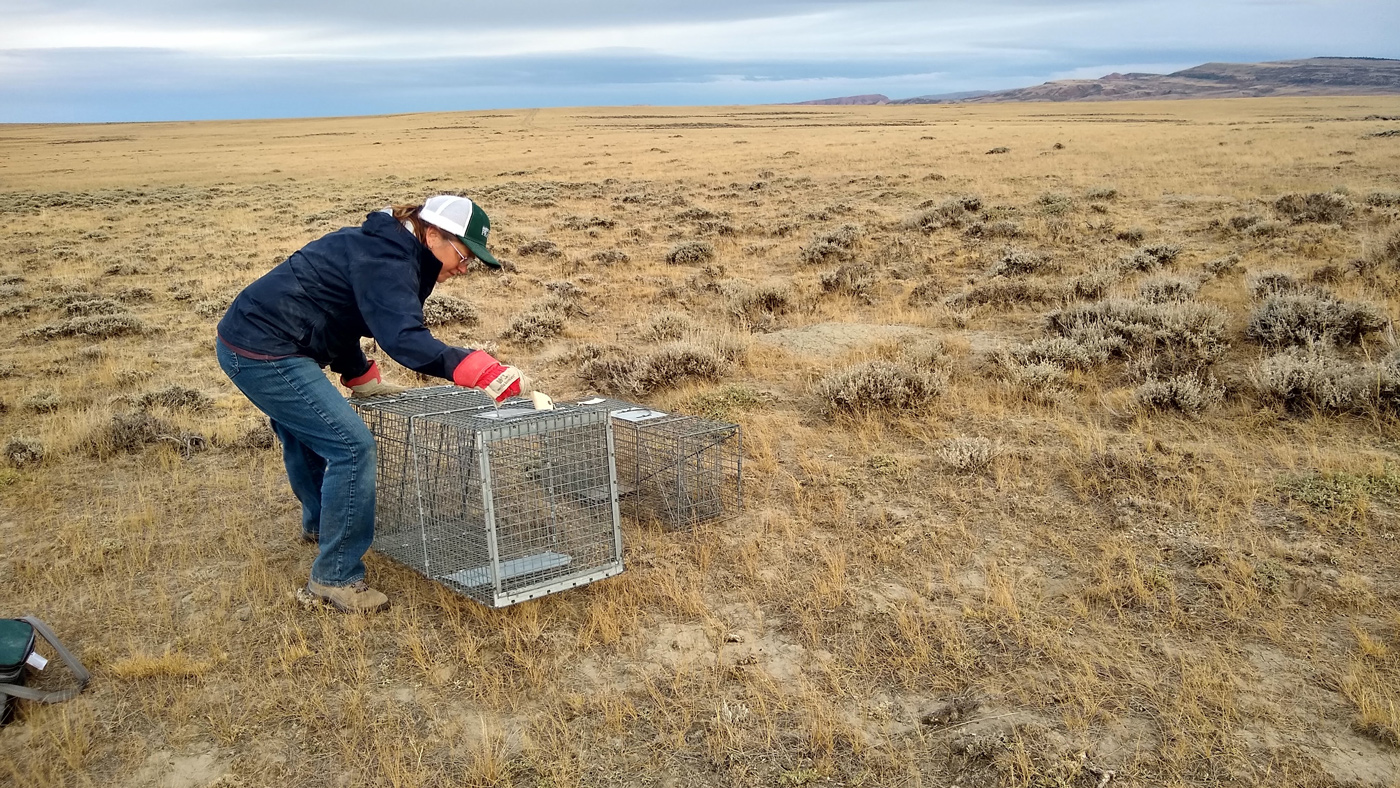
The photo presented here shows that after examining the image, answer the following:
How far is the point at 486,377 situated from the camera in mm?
3812

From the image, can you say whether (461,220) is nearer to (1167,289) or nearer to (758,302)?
(758,302)

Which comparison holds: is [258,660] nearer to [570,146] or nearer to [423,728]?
[423,728]

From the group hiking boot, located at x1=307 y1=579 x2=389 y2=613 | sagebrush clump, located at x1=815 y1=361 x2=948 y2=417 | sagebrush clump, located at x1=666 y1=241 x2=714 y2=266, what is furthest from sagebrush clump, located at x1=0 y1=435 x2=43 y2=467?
sagebrush clump, located at x1=666 y1=241 x2=714 y2=266

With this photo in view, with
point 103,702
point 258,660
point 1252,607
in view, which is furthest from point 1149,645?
point 103,702

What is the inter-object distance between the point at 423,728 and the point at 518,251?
13508 millimetres

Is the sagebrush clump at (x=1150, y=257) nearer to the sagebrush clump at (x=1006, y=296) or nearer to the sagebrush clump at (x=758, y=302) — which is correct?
the sagebrush clump at (x=1006, y=296)

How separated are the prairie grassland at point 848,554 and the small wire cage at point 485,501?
0.23 m

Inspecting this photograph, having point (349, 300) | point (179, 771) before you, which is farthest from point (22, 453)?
point (179, 771)

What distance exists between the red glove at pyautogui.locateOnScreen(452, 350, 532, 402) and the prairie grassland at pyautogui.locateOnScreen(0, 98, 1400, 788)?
1213 mm

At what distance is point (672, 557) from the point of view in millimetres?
5051

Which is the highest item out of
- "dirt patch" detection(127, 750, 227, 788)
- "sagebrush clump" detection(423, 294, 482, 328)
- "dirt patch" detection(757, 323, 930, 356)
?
"sagebrush clump" detection(423, 294, 482, 328)

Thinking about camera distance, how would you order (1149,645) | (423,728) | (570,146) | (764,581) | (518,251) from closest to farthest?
(423,728), (1149,645), (764,581), (518,251), (570,146)

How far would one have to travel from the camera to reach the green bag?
3.59 meters

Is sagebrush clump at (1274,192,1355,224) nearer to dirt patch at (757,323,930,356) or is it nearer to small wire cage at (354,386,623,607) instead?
dirt patch at (757,323,930,356)
